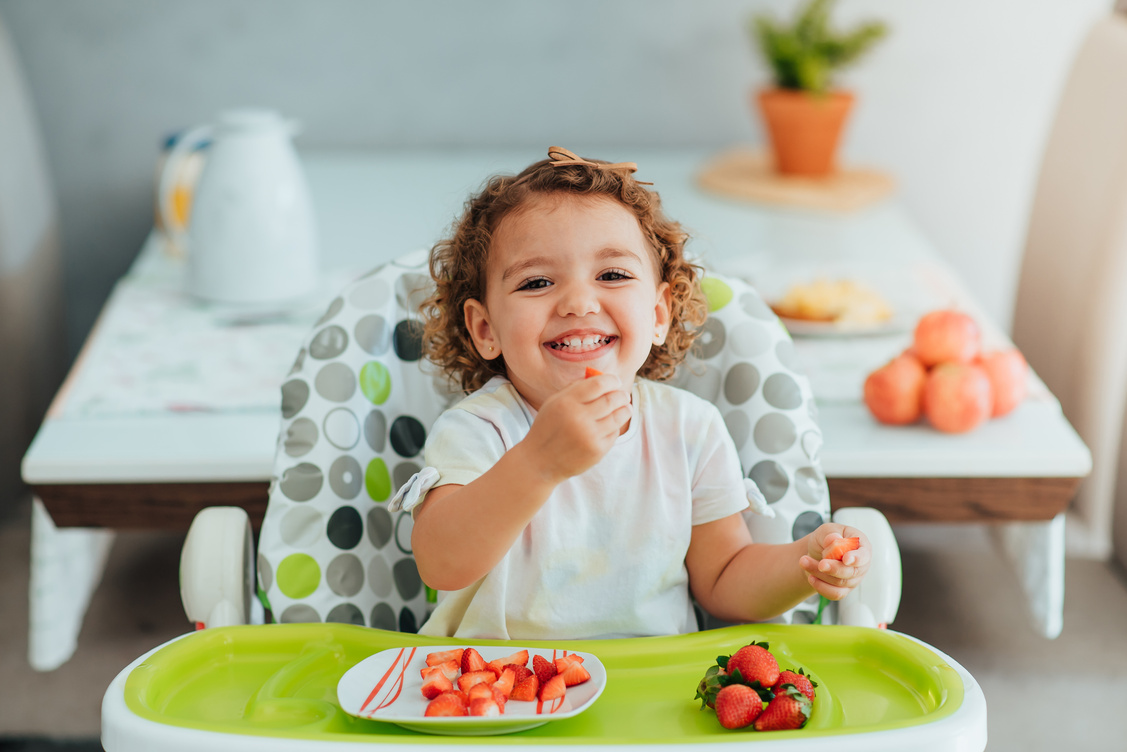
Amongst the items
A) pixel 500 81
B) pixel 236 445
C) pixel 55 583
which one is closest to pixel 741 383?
pixel 236 445

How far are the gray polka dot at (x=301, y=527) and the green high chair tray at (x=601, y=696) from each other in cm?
12

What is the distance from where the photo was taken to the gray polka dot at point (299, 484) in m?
1.01

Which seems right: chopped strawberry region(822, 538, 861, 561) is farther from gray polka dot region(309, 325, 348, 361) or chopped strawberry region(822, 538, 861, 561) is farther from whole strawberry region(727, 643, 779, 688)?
gray polka dot region(309, 325, 348, 361)

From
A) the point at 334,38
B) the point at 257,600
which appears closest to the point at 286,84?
the point at 334,38

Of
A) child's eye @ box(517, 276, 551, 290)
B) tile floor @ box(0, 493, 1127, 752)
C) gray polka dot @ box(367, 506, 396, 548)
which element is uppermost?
child's eye @ box(517, 276, 551, 290)

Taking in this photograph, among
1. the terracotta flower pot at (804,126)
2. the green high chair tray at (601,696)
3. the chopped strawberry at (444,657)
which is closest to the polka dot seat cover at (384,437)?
the green high chair tray at (601,696)

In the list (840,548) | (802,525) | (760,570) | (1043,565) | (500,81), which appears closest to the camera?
(840,548)

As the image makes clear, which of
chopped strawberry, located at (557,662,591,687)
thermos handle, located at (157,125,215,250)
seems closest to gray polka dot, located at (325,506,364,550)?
chopped strawberry, located at (557,662,591,687)

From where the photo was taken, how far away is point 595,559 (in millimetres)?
958

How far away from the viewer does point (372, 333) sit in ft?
3.50

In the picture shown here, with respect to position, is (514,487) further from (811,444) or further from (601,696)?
(811,444)

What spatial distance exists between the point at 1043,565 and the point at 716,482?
24.2 inches

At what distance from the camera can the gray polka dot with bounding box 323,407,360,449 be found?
1028mm

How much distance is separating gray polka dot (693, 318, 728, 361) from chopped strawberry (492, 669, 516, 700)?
0.44 m
